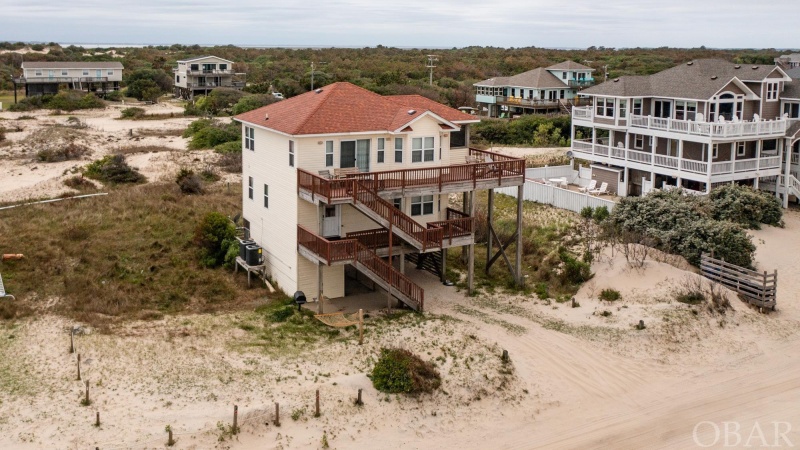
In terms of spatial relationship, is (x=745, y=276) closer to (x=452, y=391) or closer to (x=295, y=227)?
(x=452, y=391)

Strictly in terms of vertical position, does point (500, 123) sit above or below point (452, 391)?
above

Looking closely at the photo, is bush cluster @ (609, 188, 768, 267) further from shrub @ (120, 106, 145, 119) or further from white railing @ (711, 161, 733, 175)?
shrub @ (120, 106, 145, 119)

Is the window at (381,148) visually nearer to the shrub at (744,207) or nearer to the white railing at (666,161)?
the shrub at (744,207)

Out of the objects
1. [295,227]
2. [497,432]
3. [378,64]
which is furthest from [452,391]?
[378,64]

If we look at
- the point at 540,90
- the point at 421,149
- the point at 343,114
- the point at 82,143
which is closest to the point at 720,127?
the point at 421,149

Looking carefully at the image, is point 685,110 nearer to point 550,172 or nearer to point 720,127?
point 720,127

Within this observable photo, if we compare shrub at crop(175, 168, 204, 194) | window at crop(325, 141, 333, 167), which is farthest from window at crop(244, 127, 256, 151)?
shrub at crop(175, 168, 204, 194)
